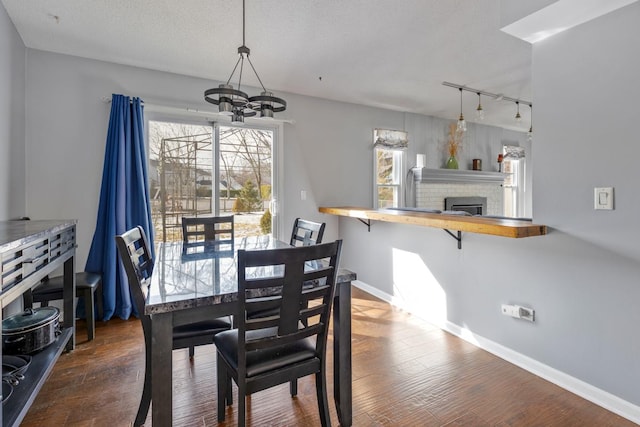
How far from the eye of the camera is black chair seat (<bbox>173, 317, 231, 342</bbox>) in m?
1.65

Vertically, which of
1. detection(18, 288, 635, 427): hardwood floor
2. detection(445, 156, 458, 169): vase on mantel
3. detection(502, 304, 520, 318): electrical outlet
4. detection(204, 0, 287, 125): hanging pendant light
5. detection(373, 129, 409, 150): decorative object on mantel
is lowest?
detection(18, 288, 635, 427): hardwood floor

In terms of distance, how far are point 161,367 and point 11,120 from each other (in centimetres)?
266

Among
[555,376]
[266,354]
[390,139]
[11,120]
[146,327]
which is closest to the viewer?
[266,354]

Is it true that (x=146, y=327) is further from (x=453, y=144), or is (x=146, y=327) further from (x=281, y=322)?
(x=453, y=144)

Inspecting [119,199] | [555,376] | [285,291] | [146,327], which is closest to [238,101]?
[285,291]

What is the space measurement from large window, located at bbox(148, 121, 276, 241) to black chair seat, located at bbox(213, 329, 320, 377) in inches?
92.9

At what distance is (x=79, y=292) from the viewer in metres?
2.61

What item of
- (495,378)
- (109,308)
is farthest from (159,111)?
(495,378)

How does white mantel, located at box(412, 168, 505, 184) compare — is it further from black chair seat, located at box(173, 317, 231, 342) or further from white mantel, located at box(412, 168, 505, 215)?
black chair seat, located at box(173, 317, 231, 342)

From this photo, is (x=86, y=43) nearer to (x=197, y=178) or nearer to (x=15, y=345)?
(x=197, y=178)

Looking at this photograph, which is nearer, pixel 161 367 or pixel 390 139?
pixel 161 367

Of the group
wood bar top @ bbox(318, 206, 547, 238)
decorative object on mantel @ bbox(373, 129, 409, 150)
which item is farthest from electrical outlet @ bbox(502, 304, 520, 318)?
decorative object on mantel @ bbox(373, 129, 409, 150)

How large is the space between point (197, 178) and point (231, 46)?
147 cm

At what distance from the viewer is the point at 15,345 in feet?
5.76
